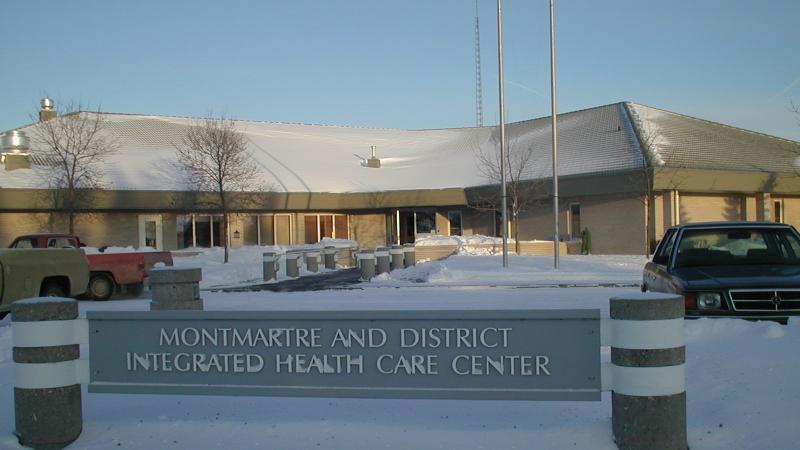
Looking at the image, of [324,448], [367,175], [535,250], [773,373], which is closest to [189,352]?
[324,448]

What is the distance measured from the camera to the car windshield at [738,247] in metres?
9.37

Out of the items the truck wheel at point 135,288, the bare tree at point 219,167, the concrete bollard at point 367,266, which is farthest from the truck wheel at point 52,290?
the bare tree at point 219,167

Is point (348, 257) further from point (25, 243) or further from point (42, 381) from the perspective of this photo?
point (42, 381)

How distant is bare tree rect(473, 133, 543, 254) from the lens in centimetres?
3616

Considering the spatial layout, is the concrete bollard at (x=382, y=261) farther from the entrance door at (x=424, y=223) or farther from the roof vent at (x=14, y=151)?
the roof vent at (x=14, y=151)

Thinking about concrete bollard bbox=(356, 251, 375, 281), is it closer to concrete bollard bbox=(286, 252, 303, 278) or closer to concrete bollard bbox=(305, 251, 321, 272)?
concrete bollard bbox=(286, 252, 303, 278)

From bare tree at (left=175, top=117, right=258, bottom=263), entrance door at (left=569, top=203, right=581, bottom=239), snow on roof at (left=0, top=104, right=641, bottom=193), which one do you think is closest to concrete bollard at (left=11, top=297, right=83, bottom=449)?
bare tree at (left=175, top=117, right=258, bottom=263)

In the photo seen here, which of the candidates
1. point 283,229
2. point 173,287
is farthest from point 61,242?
point 283,229

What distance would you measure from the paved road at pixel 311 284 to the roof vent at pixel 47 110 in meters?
26.9

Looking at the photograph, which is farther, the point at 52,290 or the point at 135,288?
the point at 135,288

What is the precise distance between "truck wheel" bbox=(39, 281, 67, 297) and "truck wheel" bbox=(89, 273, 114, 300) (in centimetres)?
343

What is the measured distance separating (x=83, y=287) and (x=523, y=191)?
2476 centimetres

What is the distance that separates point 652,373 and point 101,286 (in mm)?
18416

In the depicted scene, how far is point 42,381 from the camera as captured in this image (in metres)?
5.62
